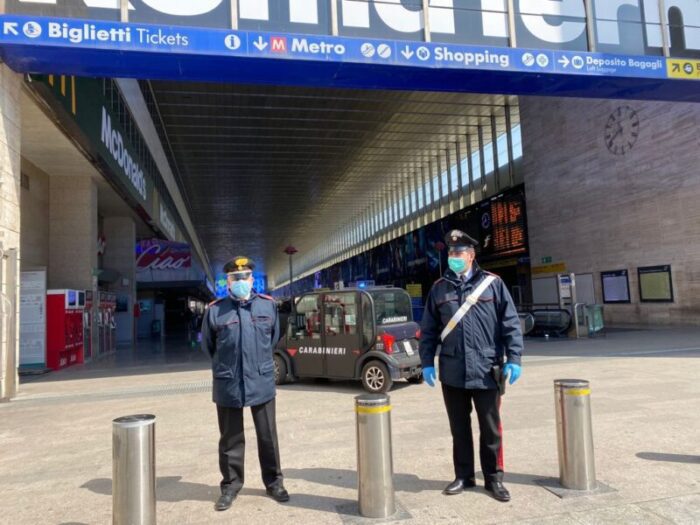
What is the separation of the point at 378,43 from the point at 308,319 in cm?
527

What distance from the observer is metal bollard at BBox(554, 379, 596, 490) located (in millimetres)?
3875

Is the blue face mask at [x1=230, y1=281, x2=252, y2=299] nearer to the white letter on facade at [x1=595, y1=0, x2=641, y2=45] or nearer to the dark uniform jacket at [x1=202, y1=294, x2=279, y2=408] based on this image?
the dark uniform jacket at [x1=202, y1=294, x2=279, y2=408]

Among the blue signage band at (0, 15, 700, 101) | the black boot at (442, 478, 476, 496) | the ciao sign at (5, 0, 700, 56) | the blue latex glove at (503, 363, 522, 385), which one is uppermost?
the ciao sign at (5, 0, 700, 56)

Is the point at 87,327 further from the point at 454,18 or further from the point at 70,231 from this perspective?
the point at 454,18

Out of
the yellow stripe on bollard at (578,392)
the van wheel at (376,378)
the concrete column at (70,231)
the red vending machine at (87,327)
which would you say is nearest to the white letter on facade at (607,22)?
the van wheel at (376,378)

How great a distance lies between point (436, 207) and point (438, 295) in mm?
34910

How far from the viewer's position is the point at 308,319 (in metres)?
9.29

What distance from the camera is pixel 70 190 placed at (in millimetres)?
15547

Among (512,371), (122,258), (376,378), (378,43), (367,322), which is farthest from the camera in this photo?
(122,258)

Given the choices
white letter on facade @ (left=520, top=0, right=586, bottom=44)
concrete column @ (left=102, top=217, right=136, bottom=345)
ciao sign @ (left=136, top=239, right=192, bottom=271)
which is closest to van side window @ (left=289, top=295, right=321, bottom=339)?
white letter on facade @ (left=520, top=0, right=586, bottom=44)

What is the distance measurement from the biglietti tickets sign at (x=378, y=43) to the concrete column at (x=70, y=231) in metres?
7.51

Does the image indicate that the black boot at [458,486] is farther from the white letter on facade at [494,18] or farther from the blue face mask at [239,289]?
the white letter on facade at [494,18]

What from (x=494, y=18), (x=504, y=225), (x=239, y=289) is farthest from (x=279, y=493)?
(x=504, y=225)

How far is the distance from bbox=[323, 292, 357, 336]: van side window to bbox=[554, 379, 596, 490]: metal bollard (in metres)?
4.89
